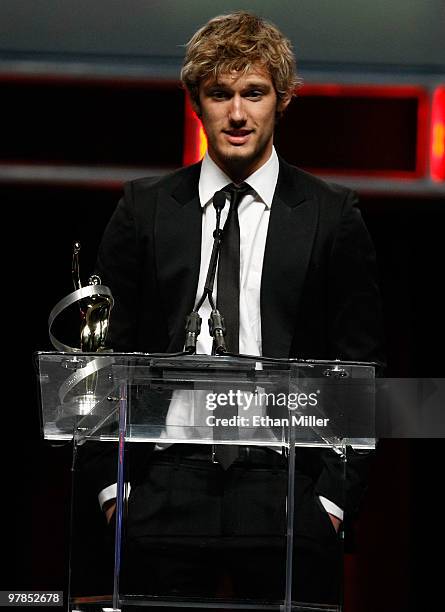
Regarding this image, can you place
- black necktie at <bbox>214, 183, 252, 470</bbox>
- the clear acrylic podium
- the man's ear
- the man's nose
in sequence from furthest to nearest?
the man's ear < the man's nose < black necktie at <bbox>214, 183, 252, 470</bbox> < the clear acrylic podium

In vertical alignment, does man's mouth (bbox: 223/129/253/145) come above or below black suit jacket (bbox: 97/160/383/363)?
above

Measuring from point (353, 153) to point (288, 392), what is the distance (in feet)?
7.28

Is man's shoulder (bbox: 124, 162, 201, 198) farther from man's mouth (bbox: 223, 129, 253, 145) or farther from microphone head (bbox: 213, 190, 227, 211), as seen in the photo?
microphone head (bbox: 213, 190, 227, 211)

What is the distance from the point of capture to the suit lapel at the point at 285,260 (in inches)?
100

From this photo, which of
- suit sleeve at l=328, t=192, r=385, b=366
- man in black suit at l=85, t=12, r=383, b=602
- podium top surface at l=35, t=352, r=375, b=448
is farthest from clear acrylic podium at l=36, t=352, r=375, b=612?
suit sleeve at l=328, t=192, r=385, b=366

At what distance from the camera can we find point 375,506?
15.1 ft

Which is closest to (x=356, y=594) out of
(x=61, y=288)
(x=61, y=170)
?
(x=61, y=288)

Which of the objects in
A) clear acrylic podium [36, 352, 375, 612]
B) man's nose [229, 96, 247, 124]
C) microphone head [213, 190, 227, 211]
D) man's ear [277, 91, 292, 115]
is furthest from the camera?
man's ear [277, 91, 292, 115]

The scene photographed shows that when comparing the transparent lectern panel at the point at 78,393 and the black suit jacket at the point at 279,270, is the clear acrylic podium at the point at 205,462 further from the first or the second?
the black suit jacket at the point at 279,270

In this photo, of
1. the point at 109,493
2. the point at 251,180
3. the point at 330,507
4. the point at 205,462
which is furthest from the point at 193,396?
the point at 251,180

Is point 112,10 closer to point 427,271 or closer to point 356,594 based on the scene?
point 427,271

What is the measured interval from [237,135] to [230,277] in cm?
32

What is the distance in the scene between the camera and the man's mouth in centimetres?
267

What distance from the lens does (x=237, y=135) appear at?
105 inches
